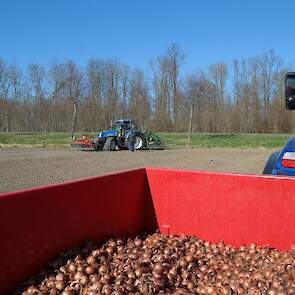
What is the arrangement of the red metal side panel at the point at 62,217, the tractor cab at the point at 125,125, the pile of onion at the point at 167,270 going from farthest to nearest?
the tractor cab at the point at 125,125
the pile of onion at the point at 167,270
the red metal side panel at the point at 62,217

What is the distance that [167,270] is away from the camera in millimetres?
3031

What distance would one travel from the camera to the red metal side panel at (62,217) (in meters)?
2.58

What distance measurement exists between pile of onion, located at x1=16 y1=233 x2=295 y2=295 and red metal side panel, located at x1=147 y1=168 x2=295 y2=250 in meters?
0.11

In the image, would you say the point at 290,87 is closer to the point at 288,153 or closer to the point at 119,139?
the point at 288,153

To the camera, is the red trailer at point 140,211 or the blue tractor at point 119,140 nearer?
the red trailer at point 140,211

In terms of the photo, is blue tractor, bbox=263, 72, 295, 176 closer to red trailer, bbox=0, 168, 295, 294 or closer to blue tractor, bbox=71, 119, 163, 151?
red trailer, bbox=0, 168, 295, 294

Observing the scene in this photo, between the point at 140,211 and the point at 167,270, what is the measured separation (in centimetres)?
90

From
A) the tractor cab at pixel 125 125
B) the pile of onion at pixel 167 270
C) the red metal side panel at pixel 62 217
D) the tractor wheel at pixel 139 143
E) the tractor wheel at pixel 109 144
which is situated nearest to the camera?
the red metal side panel at pixel 62 217

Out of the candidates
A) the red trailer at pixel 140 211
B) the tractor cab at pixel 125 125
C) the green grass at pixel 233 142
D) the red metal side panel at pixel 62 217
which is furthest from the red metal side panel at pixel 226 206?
the green grass at pixel 233 142

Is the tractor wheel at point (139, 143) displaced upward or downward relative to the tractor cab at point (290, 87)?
downward

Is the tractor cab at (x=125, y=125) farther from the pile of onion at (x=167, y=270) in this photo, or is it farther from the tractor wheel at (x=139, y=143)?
the pile of onion at (x=167, y=270)

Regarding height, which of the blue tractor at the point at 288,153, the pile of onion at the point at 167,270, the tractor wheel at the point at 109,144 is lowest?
the pile of onion at the point at 167,270

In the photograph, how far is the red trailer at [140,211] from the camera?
265cm

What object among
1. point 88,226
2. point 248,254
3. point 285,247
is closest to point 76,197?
point 88,226
